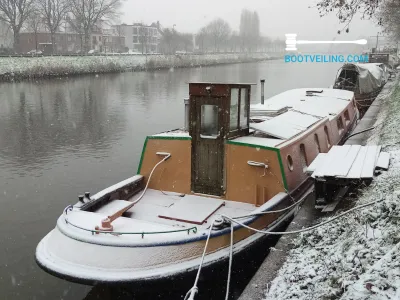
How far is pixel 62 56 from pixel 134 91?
61.7 feet

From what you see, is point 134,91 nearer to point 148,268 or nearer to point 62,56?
point 62,56

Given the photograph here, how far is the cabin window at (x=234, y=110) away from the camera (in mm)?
8483

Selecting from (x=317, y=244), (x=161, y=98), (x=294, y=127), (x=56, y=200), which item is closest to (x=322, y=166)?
(x=317, y=244)

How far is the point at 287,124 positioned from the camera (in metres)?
10.2

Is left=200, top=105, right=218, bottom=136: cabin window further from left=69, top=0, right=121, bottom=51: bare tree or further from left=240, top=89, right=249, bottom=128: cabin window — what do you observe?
left=69, top=0, right=121, bottom=51: bare tree

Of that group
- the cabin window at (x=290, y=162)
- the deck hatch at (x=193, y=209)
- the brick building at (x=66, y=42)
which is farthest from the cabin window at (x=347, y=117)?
the brick building at (x=66, y=42)

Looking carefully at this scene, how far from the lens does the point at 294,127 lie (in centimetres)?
1012

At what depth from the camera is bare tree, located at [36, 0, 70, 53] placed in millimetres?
68125

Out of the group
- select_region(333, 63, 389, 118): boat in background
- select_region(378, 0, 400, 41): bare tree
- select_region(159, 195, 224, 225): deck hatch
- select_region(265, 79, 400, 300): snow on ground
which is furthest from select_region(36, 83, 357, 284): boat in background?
select_region(333, 63, 389, 118): boat in background

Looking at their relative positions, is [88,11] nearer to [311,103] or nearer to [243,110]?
[311,103]

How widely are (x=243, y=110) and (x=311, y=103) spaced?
237 inches

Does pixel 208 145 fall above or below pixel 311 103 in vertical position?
below

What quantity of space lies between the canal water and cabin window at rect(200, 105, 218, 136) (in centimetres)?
265

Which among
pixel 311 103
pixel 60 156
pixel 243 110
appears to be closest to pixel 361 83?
Answer: pixel 311 103
